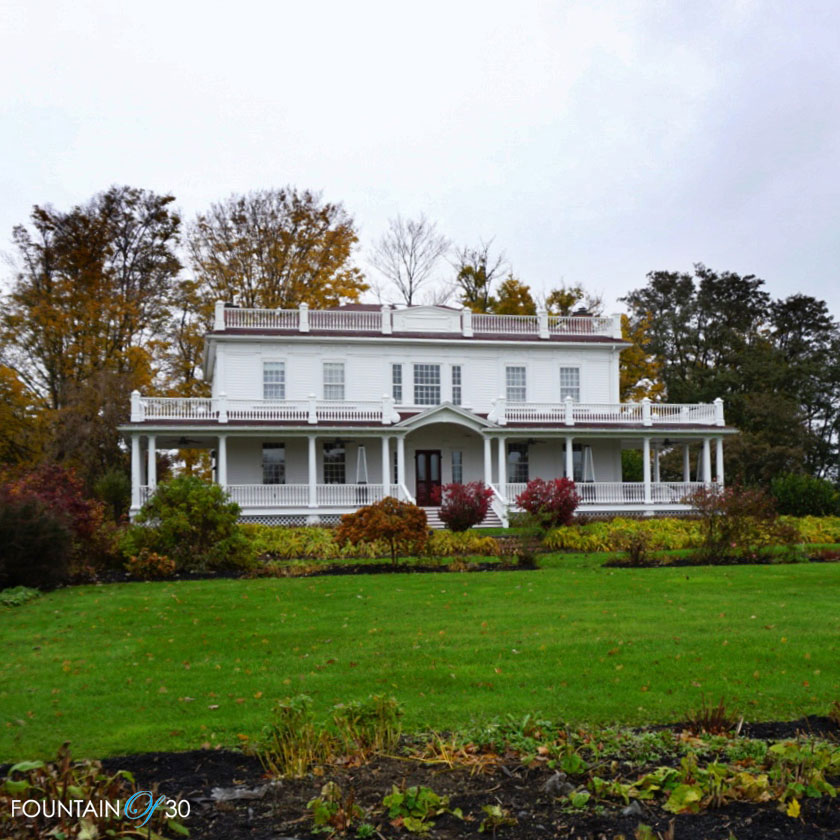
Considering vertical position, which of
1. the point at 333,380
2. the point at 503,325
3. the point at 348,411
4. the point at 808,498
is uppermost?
the point at 503,325

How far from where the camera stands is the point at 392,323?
33.4 metres

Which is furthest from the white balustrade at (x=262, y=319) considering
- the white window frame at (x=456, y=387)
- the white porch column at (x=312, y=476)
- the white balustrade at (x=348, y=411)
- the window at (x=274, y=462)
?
the white window frame at (x=456, y=387)

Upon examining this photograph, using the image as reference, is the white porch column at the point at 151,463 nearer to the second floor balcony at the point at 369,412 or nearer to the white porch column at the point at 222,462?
the second floor balcony at the point at 369,412

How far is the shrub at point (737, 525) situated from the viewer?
59.8 feet

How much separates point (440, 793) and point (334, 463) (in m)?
27.6

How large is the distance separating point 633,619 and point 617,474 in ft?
79.3

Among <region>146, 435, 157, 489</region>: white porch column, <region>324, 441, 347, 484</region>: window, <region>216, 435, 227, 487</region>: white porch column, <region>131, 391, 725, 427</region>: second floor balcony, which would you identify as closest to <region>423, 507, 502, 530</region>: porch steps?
<region>131, 391, 725, 427</region>: second floor balcony

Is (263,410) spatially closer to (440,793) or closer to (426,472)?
(426,472)

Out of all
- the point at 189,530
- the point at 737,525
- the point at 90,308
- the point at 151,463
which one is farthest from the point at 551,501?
the point at 90,308

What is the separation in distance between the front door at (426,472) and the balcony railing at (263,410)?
8.06 ft

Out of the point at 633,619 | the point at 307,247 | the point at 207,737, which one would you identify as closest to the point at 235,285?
the point at 307,247

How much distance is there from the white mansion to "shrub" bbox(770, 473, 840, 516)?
2422 mm

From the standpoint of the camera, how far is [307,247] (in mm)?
42438

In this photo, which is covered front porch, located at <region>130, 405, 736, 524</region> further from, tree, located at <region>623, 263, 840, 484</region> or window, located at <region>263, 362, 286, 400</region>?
tree, located at <region>623, 263, 840, 484</region>
